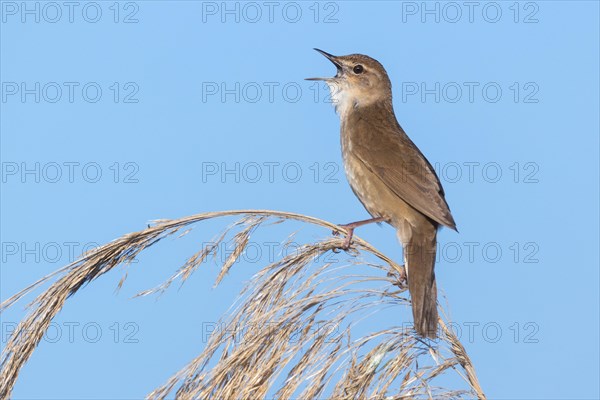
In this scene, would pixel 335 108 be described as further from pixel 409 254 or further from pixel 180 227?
pixel 180 227

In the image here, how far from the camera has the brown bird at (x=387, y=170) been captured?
13.9 ft

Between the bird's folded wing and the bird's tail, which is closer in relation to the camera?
the bird's tail

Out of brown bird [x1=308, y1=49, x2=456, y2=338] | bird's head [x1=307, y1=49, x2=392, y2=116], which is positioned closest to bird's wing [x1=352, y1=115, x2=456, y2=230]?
brown bird [x1=308, y1=49, x2=456, y2=338]

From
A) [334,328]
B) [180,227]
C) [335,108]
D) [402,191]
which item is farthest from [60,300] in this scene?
[335,108]

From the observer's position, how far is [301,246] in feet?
10.1

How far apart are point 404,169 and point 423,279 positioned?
100cm

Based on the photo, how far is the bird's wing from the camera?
4.45 meters

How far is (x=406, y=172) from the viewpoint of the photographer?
4.75m

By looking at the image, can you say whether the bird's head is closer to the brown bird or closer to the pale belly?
the brown bird

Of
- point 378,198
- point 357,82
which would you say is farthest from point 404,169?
point 357,82

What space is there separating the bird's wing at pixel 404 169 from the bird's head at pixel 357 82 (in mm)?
384

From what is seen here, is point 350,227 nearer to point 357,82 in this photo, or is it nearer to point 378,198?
point 378,198

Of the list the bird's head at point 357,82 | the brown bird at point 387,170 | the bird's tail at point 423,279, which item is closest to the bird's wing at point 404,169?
the brown bird at point 387,170

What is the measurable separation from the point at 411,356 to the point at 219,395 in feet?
2.24
